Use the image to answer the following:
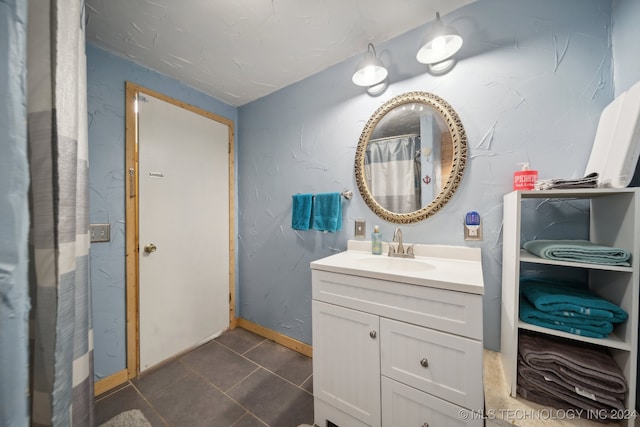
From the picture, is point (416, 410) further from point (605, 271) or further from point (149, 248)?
point (149, 248)

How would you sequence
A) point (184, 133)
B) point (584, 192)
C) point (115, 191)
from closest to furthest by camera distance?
point (584, 192)
point (115, 191)
point (184, 133)

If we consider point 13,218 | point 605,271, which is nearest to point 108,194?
point 13,218

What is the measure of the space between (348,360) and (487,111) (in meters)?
1.44

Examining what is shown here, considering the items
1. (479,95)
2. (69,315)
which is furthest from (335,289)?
(479,95)

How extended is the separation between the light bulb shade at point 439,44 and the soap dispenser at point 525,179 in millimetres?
699

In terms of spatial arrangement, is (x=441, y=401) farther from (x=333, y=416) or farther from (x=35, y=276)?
(x=35, y=276)

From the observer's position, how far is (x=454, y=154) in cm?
122

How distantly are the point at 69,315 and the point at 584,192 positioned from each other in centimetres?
161

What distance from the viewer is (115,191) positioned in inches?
58.1

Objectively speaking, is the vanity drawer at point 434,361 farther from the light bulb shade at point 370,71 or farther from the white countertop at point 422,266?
the light bulb shade at point 370,71

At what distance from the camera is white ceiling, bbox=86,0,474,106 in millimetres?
1166

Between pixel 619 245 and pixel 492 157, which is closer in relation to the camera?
pixel 619 245

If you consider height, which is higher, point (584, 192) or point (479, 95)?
point (479, 95)

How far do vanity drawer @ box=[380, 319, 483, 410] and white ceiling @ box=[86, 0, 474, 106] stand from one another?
1.59 metres
